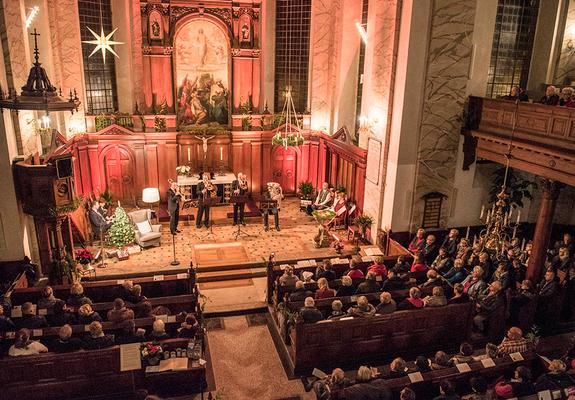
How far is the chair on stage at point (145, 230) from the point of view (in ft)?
45.7

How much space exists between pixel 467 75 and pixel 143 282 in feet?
32.4

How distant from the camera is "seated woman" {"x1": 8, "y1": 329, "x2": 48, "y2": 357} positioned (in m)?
7.46

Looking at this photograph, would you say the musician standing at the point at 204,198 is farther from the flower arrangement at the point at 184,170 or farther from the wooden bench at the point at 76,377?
the wooden bench at the point at 76,377

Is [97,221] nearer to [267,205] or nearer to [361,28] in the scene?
[267,205]

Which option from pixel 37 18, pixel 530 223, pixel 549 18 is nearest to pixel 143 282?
pixel 37 18

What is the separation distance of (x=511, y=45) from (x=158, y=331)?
12.7 meters

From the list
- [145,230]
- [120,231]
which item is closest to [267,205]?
[145,230]

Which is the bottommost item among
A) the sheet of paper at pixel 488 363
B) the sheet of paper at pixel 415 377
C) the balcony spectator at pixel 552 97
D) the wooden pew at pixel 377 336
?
the wooden pew at pixel 377 336

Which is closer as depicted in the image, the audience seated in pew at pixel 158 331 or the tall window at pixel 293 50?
the audience seated in pew at pixel 158 331

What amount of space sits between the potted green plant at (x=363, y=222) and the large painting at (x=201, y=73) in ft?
22.7

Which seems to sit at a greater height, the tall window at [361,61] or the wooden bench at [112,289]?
the tall window at [361,61]

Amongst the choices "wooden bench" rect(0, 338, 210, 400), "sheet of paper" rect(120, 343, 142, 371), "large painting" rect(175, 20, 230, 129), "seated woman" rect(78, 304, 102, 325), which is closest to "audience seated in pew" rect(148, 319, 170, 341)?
"wooden bench" rect(0, 338, 210, 400)

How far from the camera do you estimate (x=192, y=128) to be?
1758 centimetres

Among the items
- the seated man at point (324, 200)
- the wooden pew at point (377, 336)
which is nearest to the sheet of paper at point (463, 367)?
the wooden pew at point (377, 336)
